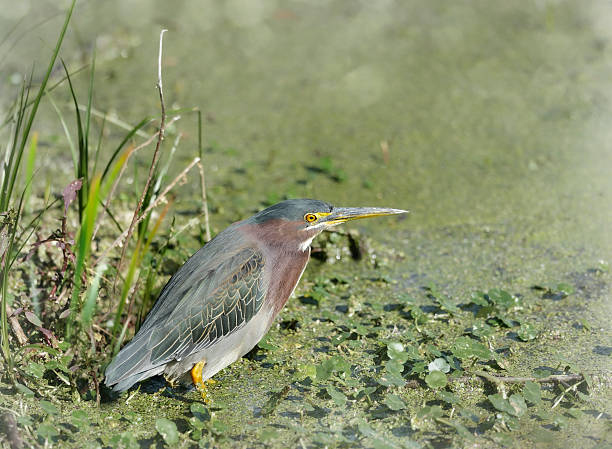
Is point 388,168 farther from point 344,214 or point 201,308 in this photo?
point 201,308

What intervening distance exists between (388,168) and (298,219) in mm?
2060

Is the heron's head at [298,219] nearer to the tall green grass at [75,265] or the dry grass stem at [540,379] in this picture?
the tall green grass at [75,265]

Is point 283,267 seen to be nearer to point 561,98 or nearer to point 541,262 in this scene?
point 541,262

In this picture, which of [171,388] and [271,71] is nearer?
[171,388]

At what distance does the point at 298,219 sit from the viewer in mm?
4016

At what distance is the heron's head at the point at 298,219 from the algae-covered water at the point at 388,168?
50cm

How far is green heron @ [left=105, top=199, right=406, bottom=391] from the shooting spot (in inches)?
144

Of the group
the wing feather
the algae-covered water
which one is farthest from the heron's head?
the algae-covered water

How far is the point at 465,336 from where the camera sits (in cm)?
408

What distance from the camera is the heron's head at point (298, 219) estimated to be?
401 centimetres

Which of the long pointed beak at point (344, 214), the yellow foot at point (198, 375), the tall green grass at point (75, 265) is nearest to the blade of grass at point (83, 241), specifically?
the tall green grass at point (75, 265)

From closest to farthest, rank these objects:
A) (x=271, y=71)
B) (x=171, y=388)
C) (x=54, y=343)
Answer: (x=54, y=343) < (x=171, y=388) < (x=271, y=71)

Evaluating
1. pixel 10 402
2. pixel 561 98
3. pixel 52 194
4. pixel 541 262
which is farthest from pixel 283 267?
pixel 561 98

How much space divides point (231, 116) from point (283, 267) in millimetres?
2880
